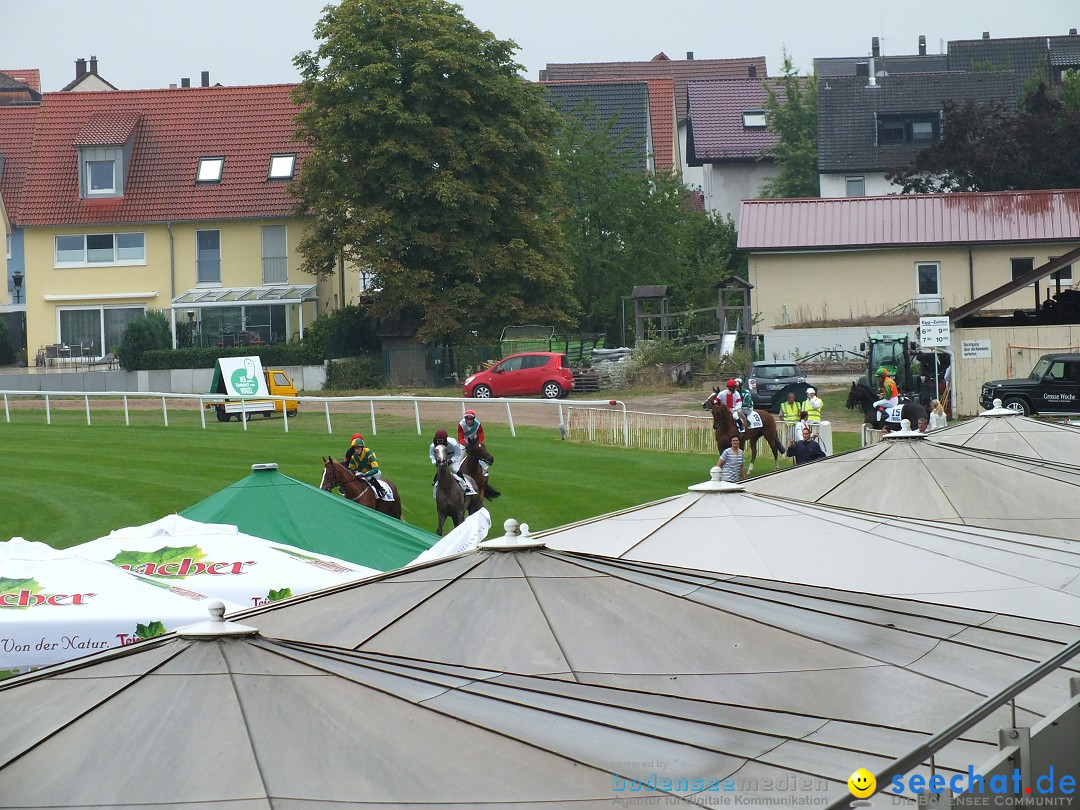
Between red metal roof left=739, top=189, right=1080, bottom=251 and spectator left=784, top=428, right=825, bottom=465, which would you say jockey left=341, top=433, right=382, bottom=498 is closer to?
spectator left=784, top=428, right=825, bottom=465

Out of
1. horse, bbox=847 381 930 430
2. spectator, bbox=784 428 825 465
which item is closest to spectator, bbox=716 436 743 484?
spectator, bbox=784 428 825 465

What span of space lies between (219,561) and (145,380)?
3752 cm

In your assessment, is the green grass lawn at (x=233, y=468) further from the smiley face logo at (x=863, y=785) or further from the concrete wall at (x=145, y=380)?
the smiley face logo at (x=863, y=785)

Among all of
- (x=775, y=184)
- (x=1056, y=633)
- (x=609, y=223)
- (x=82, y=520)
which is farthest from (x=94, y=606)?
(x=775, y=184)

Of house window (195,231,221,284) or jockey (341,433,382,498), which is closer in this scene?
jockey (341,433,382,498)

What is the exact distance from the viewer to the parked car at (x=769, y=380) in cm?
4062

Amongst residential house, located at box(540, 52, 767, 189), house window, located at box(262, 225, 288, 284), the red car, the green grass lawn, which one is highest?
residential house, located at box(540, 52, 767, 189)

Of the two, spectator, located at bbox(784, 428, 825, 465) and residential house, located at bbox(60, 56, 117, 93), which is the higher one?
residential house, located at bbox(60, 56, 117, 93)

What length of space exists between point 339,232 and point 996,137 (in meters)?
26.6

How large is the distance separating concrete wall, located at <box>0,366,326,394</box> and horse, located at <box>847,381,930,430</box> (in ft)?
74.4

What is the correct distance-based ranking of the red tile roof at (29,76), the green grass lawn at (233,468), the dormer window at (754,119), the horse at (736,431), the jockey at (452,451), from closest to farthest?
the jockey at (452,451) < the green grass lawn at (233,468) < the horse at (736,431) < the dormer window at (754,119) < the red tile roof at (29,76)

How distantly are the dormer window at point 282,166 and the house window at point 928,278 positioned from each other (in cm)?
2269

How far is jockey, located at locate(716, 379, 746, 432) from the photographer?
28069 millimetres

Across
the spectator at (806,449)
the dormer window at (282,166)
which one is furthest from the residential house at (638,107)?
the spectator at (806,449)
